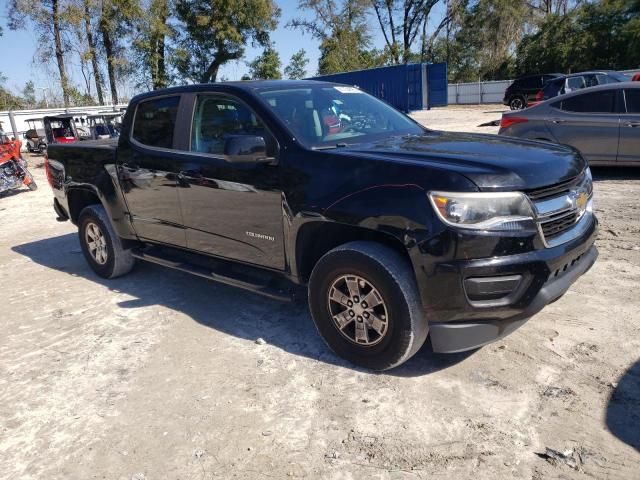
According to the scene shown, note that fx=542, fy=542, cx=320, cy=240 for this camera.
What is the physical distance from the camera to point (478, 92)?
35.6 m

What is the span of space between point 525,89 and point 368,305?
25605 millimetres

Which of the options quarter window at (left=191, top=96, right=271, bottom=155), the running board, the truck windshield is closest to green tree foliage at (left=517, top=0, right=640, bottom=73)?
the truck windshield

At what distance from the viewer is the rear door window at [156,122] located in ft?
15.0

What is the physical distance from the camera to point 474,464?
2.57m

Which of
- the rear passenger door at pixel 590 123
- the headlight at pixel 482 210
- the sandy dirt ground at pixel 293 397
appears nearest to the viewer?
the sandy dirt ground at pixel 293 397

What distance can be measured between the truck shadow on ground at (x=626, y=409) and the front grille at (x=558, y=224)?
3.06 feet

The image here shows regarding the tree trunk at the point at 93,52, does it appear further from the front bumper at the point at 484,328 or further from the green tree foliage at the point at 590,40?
the front bumper at the point at 484,328

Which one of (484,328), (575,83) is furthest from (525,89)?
(484,328)

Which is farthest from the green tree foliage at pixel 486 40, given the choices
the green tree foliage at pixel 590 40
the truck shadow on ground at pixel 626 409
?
the truck shadow on ground at pixel 626 409

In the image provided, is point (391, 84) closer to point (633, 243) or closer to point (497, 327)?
point (633, 243)

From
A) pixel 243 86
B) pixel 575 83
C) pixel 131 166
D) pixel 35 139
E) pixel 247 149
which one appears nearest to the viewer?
pixel 247 149

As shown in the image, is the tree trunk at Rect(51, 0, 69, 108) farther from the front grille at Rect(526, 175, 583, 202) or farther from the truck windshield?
the front grille at Rect(526, 175, 583, 202)

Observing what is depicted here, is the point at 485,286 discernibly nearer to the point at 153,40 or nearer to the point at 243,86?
the point at 243,86

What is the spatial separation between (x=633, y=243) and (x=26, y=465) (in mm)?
5559
